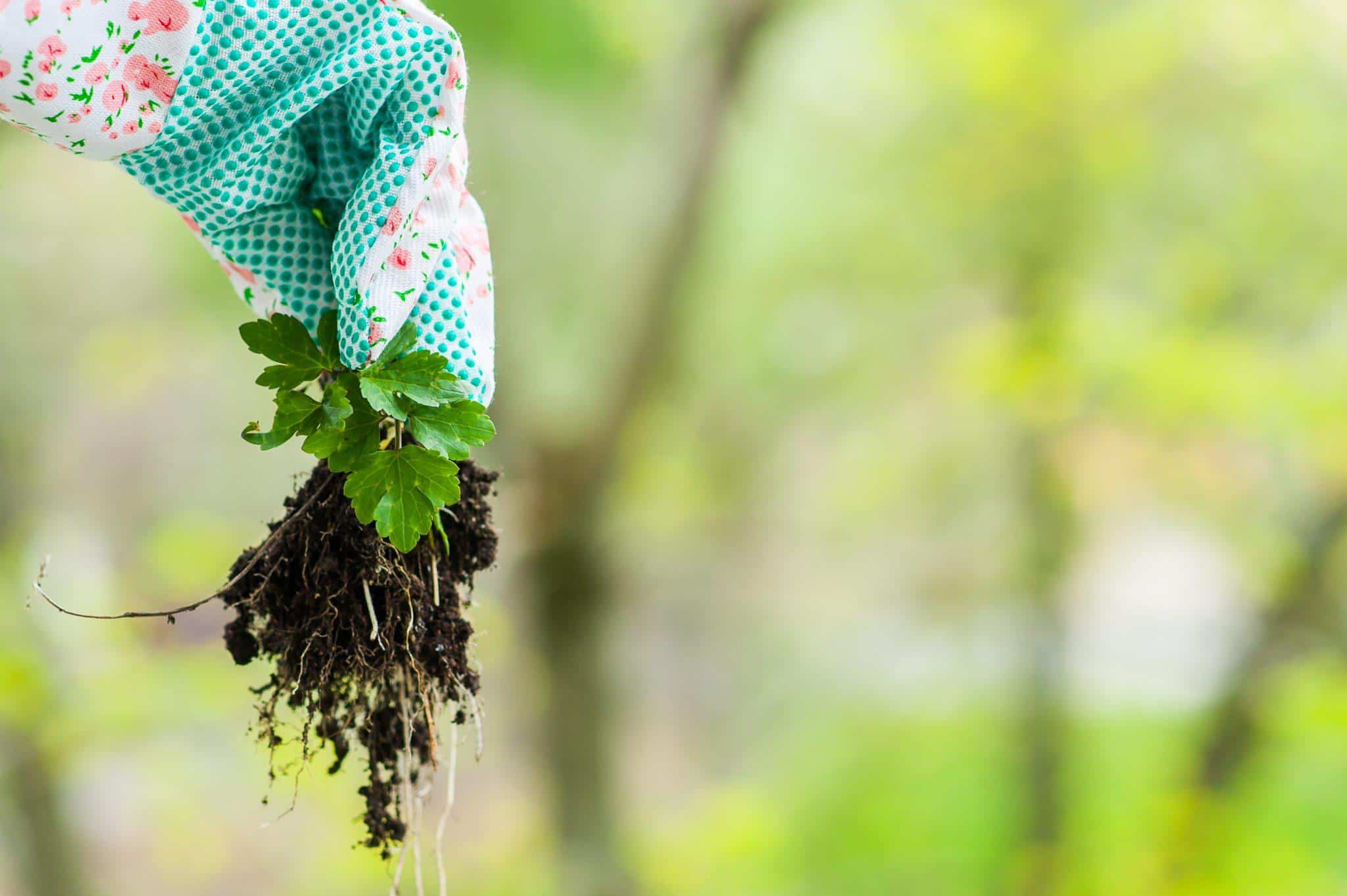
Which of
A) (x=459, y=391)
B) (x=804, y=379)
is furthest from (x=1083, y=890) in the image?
(x=459, y=391)

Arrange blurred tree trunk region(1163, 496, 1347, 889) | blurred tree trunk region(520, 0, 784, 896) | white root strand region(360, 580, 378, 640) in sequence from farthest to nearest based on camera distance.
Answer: blurred tree trunk region(1163, 496, 1347, 889)
blurred tree trunk region(520, 0, 784, 896)
white root strand region(360, 580, 378, 640)

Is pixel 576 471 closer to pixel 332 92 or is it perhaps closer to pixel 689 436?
pixel 689 436

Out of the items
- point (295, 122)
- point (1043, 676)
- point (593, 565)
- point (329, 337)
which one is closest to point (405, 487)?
point (329, 337)

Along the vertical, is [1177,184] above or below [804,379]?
above

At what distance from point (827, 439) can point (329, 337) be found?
3.46m

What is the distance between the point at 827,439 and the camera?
13.0ft

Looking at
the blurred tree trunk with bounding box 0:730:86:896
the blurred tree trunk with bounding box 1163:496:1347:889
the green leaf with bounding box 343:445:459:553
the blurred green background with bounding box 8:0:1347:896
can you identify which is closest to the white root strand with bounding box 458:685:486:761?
the green leaf with bounding box 343:445:459:553

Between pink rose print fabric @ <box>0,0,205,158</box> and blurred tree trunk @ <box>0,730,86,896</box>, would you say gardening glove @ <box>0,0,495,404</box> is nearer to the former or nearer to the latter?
pink rose print fabric @ <box>0,0,205,158</box>

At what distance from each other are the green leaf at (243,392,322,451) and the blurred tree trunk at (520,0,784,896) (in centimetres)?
167

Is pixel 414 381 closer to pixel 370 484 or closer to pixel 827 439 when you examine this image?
pixel 370 484

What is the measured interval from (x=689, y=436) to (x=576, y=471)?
1.34 metres

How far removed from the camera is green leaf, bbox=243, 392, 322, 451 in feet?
1.82

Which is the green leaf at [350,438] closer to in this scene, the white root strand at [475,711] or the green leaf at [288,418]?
the green leaf at [288,418]

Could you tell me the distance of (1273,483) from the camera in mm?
2742
